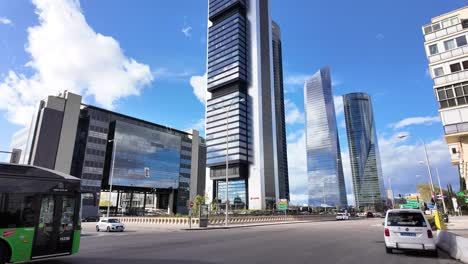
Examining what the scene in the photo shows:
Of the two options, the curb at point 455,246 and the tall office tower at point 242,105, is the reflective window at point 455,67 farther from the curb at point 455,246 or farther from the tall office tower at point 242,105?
the tall office tower at point 242,105

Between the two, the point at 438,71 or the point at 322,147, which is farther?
the point at 322,147

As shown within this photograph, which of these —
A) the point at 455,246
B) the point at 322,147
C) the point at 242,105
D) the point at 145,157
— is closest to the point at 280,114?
the point at 322,147

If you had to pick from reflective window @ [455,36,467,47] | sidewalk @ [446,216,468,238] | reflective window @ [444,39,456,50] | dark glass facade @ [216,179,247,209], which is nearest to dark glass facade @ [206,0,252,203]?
dark glass facade @ [216,179,247,209]

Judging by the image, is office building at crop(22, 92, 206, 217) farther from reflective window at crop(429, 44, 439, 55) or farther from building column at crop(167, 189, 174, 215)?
reflective window at crop(429, 44, 439, 55)

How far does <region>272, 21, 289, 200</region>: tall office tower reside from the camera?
161 meters

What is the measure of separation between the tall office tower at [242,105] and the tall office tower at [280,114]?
23.7 meters

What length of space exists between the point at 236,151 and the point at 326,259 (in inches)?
4666

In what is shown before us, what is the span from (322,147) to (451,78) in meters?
149

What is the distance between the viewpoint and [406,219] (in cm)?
1120

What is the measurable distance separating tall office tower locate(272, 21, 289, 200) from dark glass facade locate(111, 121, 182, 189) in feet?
220

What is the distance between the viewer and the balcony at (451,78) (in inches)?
1112

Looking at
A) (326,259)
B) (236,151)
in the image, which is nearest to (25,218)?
(326,259)

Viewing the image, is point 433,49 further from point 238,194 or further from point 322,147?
point 322,147

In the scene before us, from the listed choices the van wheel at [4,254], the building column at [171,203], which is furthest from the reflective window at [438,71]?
the building column at [171,203]
